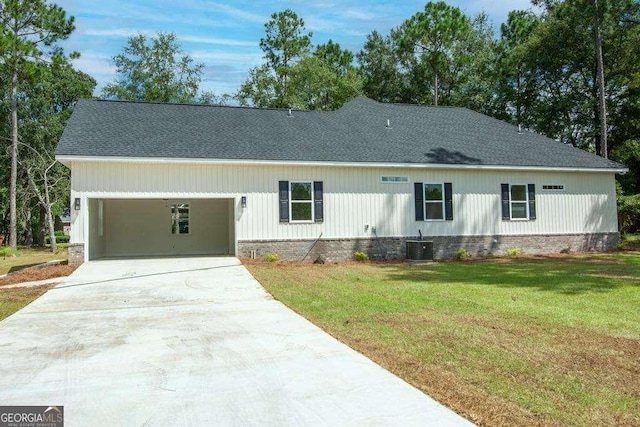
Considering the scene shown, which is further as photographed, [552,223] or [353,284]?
[552,223]

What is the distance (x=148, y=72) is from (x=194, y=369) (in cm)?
3488

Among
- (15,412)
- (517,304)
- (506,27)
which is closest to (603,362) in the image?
(517,304)

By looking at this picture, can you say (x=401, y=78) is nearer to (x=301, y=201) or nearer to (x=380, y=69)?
(x=380, y=69)

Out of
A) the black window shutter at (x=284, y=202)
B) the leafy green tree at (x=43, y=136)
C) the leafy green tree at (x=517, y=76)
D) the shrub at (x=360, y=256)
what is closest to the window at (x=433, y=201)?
the shrub at (x=360, y=256)

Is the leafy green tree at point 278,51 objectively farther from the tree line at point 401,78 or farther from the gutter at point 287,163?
the gutter at point 287,163

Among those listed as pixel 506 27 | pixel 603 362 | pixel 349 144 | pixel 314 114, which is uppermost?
pixel 506 27

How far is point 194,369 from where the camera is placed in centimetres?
482

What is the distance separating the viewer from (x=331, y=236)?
659 inches

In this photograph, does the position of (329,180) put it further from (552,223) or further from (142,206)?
(552,223)

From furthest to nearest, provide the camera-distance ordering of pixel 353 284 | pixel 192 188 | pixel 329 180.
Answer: pixel 329 180 < pixel 192 188 < pixel 353 284

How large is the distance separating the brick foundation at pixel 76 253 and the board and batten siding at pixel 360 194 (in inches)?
9.3

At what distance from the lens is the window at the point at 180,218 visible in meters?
19.7

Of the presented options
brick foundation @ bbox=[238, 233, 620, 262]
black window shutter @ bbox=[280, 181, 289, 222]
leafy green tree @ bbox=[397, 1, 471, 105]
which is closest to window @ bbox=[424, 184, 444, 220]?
brick foundation @ bbox=[238, 233, 620, 262]

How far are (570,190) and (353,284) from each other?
1282 centimetres
